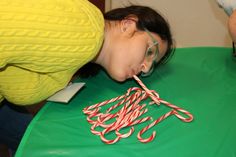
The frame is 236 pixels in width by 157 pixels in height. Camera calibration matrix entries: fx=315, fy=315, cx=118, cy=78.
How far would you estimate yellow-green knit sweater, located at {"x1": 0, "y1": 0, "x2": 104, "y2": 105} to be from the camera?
75cm

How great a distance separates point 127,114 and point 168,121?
12cm

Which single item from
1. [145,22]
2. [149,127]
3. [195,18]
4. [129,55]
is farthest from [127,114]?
[195,18]

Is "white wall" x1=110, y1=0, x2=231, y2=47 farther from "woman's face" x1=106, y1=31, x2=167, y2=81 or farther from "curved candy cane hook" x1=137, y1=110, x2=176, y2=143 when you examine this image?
"curved candy cane hook" x1=137, y1=110, x2=176, y2=143

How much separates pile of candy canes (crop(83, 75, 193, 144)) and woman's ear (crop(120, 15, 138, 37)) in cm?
17

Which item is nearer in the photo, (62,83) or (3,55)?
(3,55)

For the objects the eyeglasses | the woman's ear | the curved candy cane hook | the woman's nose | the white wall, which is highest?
the woman's ear

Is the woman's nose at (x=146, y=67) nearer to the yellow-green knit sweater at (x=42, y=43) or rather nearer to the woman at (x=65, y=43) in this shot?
the woman at (x=65, y=43)

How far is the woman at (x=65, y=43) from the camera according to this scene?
0.76 metres

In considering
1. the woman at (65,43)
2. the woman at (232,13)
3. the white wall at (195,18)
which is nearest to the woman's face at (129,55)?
the woman at (65,43)

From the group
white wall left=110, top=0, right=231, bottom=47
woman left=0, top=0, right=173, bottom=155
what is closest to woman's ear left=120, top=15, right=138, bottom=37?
woman left=0, top=0, right=173, bottom=155

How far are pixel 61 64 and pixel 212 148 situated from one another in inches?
17.8

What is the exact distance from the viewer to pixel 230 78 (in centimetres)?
111

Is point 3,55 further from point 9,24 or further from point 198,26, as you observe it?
point 198,26

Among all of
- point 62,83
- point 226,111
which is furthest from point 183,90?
point 62,83
